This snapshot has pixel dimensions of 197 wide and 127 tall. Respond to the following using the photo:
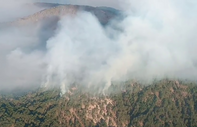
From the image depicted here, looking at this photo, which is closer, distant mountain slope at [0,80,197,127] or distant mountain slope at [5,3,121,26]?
distant mountain slope at [0,80,197,127]

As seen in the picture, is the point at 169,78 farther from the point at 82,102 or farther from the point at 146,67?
the point at 82,102

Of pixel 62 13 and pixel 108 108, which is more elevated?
pixel 62 13

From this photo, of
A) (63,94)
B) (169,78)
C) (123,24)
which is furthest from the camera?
(123,24)

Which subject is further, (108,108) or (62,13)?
(62,13)

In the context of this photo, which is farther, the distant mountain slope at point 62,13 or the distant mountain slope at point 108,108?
the distant mountain slope at point 62,13

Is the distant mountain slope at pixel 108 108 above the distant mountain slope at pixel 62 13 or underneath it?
underneath

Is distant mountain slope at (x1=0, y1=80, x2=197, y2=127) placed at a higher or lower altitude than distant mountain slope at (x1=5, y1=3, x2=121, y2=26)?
lower

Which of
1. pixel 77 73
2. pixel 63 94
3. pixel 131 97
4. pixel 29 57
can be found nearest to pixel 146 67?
pixel 131 97

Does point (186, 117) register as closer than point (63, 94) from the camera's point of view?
Yes
